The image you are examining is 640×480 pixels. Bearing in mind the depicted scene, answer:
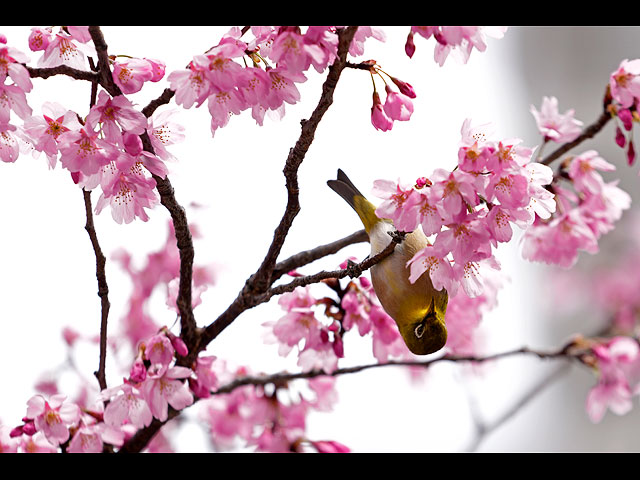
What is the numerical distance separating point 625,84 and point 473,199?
1.72 feet

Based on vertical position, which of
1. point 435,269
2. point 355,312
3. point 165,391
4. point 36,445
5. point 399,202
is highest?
point 399,202

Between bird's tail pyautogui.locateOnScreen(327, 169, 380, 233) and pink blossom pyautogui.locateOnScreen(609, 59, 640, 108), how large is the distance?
1.63 ft

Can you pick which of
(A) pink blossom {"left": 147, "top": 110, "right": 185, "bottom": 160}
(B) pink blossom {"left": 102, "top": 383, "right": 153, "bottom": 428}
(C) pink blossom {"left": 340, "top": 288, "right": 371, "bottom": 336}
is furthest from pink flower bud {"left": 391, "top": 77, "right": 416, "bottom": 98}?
(B) pink blossom {"left": 102, "top": 383, "right": 153, "bottom": 428}

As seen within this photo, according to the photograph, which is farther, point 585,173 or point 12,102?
point 585,173

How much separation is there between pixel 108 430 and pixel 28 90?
0.63 metres

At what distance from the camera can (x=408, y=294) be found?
113 cm

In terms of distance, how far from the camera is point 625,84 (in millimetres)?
1162

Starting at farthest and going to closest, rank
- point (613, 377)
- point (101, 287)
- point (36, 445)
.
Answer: point (613, 377) < point (36, 445) < point (101, 287)

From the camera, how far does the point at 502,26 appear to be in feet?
2.91

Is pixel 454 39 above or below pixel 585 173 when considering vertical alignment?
above

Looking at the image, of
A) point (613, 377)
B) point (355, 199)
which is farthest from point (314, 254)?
point (613, 377)

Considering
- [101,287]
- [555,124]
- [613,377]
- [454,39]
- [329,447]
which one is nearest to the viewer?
[454,39]

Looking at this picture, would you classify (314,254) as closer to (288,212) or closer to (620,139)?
(288,212)
